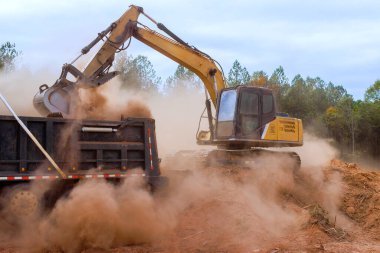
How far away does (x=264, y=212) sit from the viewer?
13.0 metres

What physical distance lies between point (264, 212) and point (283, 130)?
4985 mm

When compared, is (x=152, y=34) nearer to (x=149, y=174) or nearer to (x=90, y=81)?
(x=90, y=81)

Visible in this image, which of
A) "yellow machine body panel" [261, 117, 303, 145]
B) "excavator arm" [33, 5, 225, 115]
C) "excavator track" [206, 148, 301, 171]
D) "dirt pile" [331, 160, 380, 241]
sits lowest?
"dirt pile" [331, 160, 380, 241]

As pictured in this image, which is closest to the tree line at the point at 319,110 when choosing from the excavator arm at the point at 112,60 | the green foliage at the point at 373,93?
the green foliage at the point at 373,93

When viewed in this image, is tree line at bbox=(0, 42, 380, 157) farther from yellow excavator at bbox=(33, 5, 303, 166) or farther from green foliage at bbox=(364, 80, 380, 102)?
yellow excavator at bbox=(33, 5, 303, 166)

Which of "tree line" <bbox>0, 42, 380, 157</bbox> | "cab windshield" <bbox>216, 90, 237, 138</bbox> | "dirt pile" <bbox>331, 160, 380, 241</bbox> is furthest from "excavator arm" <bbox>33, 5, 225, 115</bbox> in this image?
"tree line" <bbox>0, 42, 380, 157</bbox>

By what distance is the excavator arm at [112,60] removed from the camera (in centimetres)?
1267

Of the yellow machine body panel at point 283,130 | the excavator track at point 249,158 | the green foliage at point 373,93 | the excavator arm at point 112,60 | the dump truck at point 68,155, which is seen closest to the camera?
the dump truck at point 68,155

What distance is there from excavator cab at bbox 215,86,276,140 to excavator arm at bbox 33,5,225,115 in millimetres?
1182

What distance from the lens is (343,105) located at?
5159cm

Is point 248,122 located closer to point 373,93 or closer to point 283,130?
point 283,130

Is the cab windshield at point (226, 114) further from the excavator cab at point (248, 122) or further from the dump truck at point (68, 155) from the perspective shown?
the dump truck at point (68, 155)

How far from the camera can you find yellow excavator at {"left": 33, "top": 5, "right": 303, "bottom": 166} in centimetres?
1484

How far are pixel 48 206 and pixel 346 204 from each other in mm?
9576
